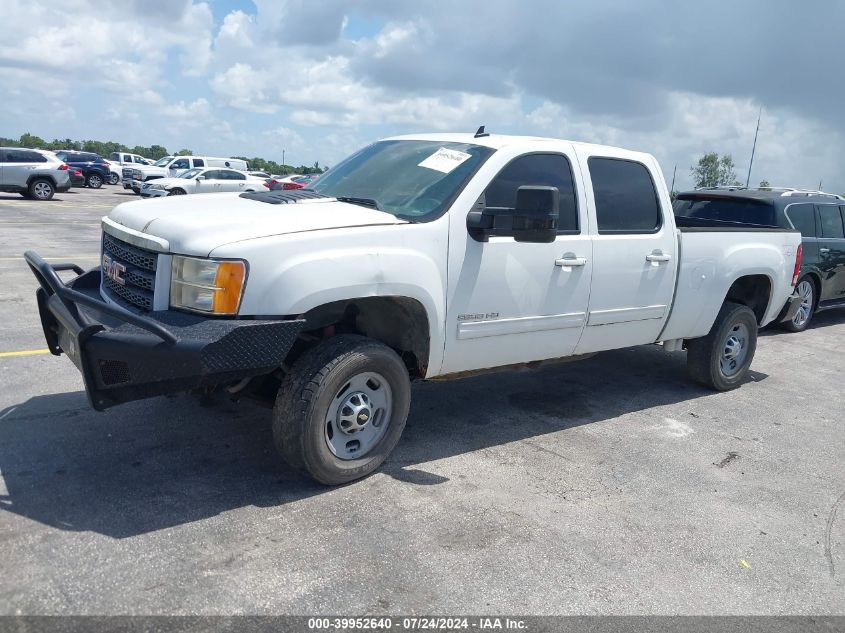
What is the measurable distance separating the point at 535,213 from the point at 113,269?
2389 millimetres

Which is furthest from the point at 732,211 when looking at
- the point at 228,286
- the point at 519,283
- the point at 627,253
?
the point at 228,286

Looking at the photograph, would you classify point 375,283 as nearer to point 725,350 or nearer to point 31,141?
point 725,350

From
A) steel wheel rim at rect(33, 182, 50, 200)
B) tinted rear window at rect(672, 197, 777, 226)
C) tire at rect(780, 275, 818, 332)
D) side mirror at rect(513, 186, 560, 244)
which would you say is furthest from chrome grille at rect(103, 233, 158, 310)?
steel wheel rim at rect(33, 182, 50, 200)

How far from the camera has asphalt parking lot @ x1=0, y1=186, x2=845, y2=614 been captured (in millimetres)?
3156

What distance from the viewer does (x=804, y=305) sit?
9.86m

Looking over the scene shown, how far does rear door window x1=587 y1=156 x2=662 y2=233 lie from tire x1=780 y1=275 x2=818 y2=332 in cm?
515

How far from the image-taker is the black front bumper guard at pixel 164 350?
3.31 metres

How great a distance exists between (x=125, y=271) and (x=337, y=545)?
6.11 ft

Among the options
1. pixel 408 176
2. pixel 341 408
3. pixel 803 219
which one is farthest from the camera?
pixel 803 219

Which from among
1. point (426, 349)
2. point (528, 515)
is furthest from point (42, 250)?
point (528, 515)

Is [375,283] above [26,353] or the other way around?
above

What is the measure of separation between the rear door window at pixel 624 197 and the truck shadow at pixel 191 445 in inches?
58.6

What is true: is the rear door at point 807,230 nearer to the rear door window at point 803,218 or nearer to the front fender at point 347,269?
the rear door window at point 803,218

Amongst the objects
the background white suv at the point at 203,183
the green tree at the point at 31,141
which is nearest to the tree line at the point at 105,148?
the green tree at the point at 31,141
